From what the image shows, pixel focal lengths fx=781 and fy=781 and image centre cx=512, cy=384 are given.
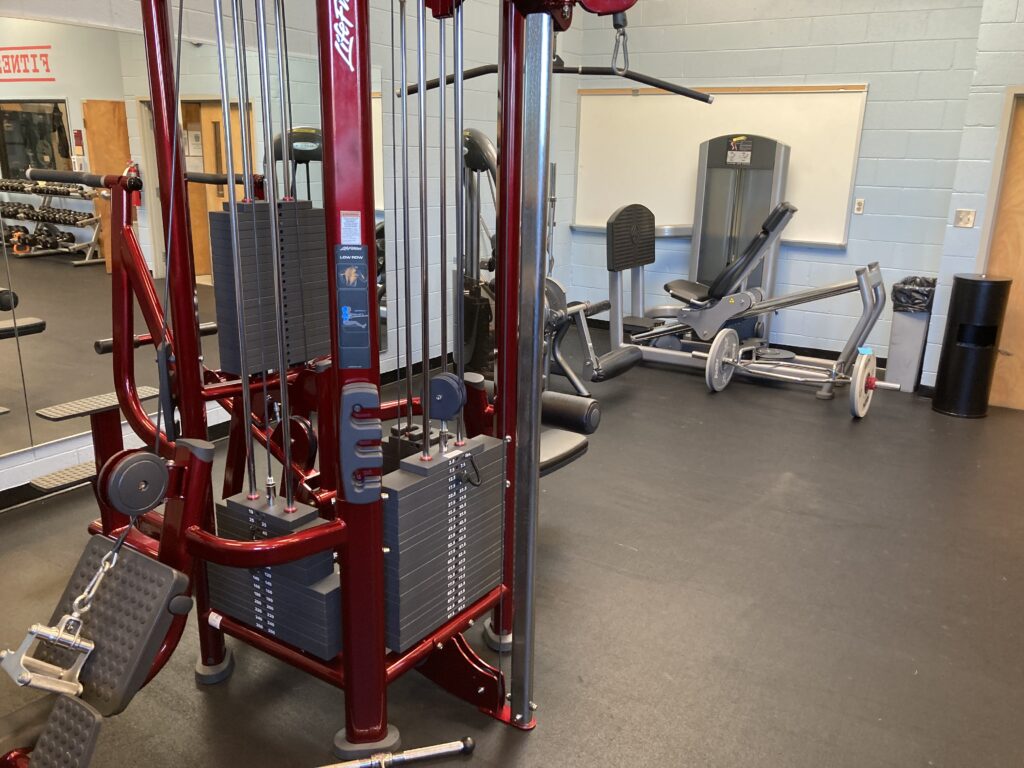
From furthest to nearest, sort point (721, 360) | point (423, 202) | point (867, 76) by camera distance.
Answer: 1. point (867, 76)
2. point (721, 360)
3. point (423, 202)

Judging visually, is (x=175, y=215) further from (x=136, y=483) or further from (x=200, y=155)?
(x=200, y=155)

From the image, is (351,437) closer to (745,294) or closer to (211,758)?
(211,758)

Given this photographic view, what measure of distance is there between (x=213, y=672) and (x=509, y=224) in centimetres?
148

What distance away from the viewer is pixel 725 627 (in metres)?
2.50

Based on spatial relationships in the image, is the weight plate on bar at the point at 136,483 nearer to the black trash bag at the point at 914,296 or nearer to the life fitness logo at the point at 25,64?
the life fitness logo at the point at 25,64

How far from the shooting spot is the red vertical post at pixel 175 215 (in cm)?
180

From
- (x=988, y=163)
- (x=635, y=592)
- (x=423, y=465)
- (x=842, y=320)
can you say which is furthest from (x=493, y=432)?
(x=842, y=320)

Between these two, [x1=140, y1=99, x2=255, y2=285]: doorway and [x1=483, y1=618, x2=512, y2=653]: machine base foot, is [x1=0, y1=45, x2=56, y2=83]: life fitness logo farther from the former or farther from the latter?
[x1=483, y1=618, x2=512, y2=653]: machine base foot

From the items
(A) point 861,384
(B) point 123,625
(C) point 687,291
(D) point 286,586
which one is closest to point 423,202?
(D) point 286,586

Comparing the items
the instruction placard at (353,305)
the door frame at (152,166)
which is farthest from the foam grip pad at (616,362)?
the instruction placard at (353,305)

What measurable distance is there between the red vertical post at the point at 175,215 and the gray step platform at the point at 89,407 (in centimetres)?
27

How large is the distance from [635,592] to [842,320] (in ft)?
12.8

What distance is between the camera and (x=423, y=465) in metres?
1.76

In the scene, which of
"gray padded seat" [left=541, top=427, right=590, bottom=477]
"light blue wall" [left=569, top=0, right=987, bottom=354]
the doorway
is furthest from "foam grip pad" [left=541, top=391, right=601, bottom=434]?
"light blue wall" [left=569, top=0, right=987, bottom=354]
